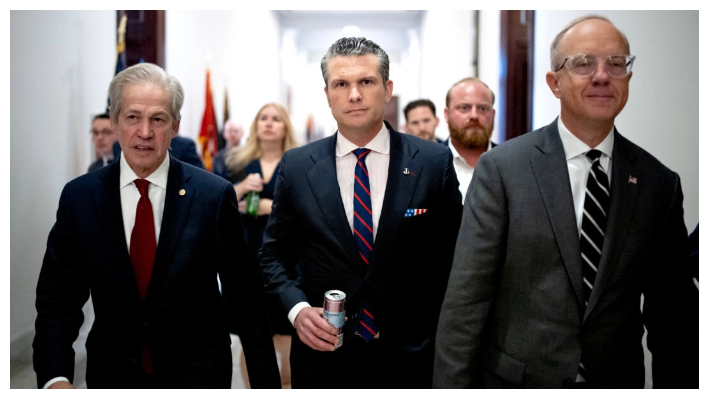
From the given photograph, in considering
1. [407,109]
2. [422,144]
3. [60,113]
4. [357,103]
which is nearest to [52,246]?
[357,103]

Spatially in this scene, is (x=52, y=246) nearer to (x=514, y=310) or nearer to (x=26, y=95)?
(x=514, y=310)

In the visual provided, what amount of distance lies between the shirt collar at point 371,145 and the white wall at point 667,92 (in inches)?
53.2

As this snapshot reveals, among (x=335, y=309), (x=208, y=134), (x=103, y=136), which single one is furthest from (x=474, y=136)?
(x=208, y=134)

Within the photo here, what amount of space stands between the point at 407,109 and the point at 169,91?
3053 mm

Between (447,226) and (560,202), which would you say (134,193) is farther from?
(560,202)

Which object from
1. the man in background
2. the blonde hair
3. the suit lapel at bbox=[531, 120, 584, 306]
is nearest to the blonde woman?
the blonde hair

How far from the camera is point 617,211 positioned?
126cm

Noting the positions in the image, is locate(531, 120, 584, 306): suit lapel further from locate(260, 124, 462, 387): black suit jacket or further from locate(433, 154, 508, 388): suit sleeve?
locate(260, 124, 462, 387): black suit jacket

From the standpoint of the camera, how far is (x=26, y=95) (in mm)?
2854

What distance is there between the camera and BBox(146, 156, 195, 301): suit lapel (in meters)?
1.46

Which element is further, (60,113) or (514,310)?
Result: (60,113)

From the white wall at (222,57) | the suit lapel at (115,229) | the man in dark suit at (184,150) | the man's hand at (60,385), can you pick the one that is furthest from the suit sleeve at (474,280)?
the white wall at (222,57)

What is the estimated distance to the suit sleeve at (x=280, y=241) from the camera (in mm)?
1685

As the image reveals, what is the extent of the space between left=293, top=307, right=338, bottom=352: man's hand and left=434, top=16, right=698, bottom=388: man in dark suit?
0.31m
